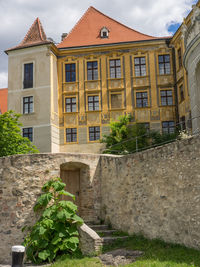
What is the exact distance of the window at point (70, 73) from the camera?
87.8 feet

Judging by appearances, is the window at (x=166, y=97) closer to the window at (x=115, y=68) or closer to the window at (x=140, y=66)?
the window at (x=140, y=66)

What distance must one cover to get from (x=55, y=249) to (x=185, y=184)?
4698 millimetres

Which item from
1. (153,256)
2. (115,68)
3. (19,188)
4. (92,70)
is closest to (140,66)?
(115,68)

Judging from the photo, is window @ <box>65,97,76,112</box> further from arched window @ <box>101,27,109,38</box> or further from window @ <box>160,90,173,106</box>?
window @ <box>160,90,173,106</box>

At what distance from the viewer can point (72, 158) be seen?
13656mm

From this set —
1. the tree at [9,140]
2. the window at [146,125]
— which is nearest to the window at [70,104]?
the window at [146,125]

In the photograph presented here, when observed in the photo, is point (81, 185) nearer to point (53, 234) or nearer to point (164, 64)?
point (53, 234)

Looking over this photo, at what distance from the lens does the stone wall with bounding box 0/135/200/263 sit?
9.55 m

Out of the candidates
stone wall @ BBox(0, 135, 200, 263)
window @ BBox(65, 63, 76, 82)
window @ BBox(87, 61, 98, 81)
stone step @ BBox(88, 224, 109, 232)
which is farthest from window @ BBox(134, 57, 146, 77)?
stone step @ BBox(88, 224, 109, 232)

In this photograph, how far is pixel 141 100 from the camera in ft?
84.0

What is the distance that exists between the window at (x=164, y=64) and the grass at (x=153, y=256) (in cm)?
1680

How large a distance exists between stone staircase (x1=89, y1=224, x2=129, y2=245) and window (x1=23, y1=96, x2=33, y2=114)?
587 inches

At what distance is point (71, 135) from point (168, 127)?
7.10 m

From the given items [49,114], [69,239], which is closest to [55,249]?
[69,239]
